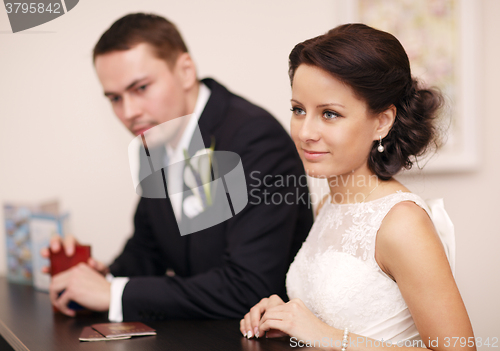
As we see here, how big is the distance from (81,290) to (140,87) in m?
0.60

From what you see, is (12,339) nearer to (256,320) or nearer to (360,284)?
(256,320)

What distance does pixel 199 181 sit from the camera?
52.5 inches

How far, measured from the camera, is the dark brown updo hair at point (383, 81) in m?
0.83

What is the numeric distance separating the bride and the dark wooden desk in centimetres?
5

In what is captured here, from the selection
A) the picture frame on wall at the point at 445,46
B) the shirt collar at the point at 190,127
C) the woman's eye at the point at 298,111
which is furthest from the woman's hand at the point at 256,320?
the picture frame on wall at the point at 445,46

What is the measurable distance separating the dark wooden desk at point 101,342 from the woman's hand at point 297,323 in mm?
41

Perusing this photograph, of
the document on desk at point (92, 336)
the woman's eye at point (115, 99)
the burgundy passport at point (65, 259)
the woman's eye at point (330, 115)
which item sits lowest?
the document on desk at point (92, 336)

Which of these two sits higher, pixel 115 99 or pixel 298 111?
pixel 115 99

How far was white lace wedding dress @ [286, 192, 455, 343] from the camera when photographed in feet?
2.79

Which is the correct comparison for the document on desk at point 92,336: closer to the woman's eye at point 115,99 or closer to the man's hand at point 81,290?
the man's hand at point 81,290

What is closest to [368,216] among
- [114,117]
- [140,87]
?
[140,87]
